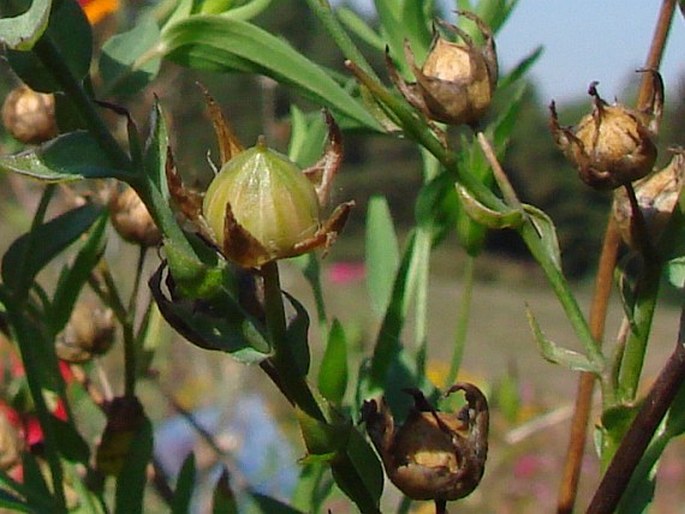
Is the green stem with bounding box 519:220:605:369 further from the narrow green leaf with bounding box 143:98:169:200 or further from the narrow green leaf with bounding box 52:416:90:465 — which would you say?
the narrow green leaf with bounding box 52:416:90:465

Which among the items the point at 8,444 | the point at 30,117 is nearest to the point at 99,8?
the point at 30,117

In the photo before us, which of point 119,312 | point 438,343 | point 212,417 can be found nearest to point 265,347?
point 119,312

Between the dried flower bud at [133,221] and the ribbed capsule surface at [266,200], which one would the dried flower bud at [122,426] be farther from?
the ribbed capsule surface at [266,200]

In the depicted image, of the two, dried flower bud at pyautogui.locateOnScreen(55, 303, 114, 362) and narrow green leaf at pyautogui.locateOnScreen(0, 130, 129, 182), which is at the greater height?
narrow green leaf at pyautogui.locateOnScreen(0, 130, 129, 182)

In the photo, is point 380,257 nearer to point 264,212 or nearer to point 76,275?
point 76,275

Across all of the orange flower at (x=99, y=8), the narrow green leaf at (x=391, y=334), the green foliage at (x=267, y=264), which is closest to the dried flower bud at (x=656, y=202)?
the green foliage at (x=267, y=264)

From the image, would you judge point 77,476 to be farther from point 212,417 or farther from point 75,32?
point 212,417

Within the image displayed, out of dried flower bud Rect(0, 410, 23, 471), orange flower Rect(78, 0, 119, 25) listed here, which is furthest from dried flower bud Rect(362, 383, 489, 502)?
orange flower Rect(78, 0, 119, 25)
